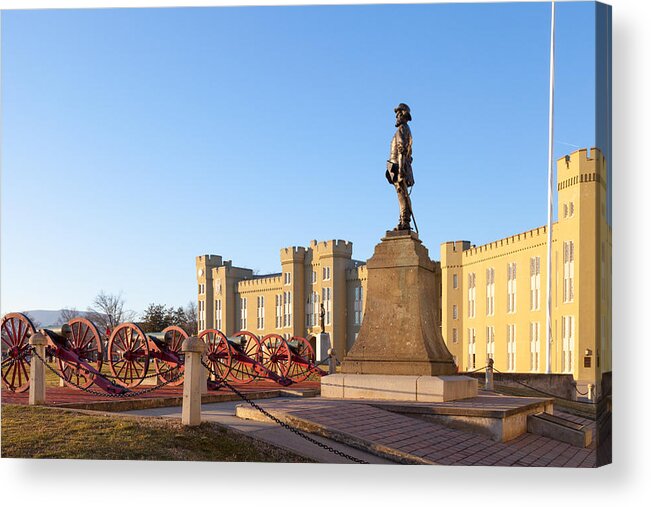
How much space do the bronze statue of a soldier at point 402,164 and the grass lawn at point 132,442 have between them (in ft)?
19.2

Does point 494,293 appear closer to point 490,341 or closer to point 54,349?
point 490,341

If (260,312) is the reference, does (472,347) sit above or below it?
below

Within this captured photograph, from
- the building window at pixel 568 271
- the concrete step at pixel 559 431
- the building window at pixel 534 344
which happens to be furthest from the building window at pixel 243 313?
the concrete step at pixel 559 431

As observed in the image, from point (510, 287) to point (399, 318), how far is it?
31.2 m

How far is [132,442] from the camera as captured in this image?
27.6ft

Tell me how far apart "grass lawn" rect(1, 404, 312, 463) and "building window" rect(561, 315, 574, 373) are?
27.9 m

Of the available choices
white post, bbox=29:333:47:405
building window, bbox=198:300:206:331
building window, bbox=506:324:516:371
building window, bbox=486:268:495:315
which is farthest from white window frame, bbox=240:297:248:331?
white post, bbox=29:333:47:405

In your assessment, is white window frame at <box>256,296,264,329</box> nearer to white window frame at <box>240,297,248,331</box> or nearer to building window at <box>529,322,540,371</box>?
white window frame at <box>240,297,248,331</box>

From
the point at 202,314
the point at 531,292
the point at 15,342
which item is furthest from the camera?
the point at 202,314

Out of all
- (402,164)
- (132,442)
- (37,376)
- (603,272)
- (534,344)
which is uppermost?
(402,164)

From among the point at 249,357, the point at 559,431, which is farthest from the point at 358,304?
the point at 559,431

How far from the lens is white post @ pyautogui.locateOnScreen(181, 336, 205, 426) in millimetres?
8625

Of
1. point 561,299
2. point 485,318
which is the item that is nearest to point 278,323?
point 485,318

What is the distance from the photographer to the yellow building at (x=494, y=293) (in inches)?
1249
